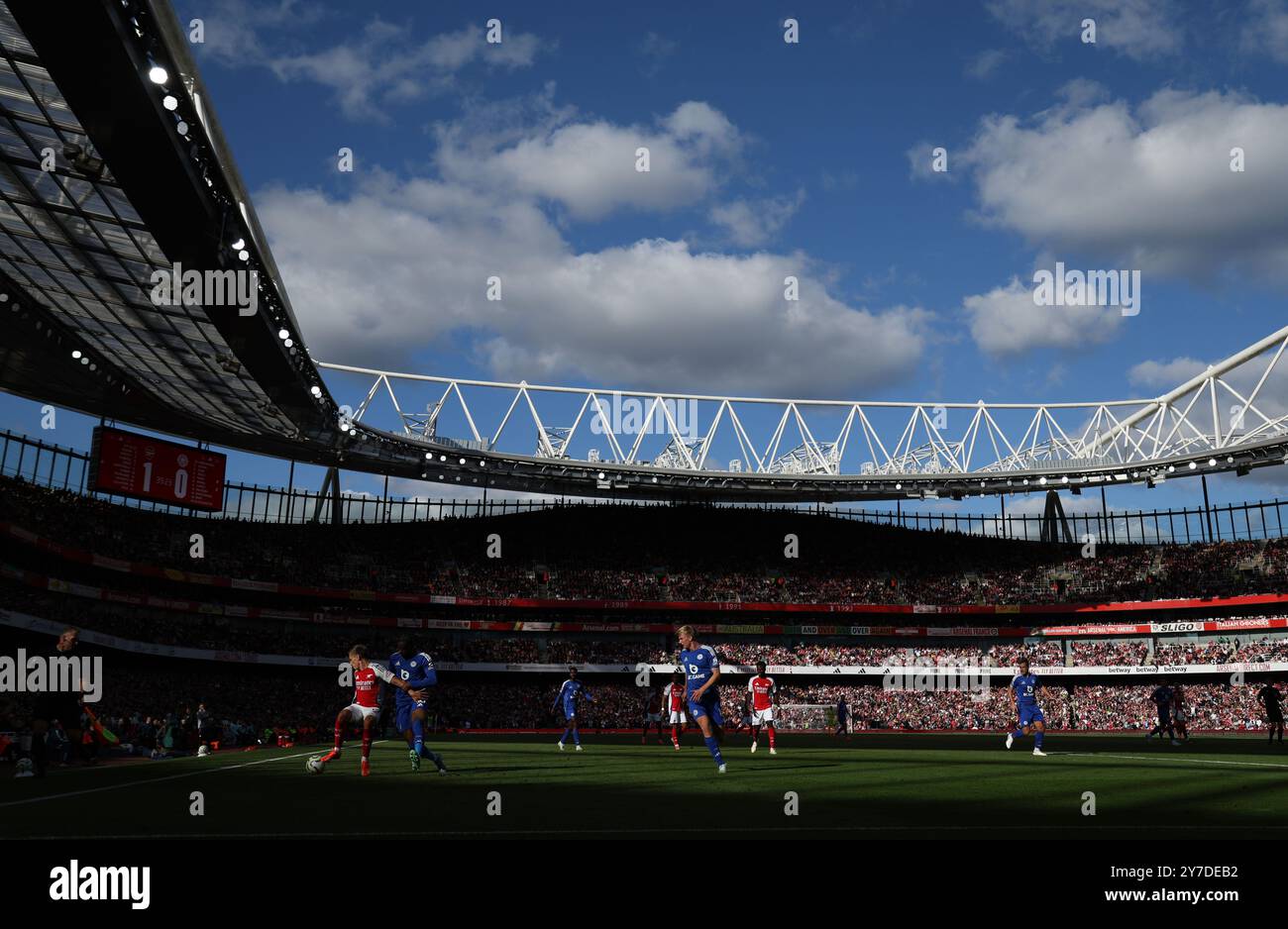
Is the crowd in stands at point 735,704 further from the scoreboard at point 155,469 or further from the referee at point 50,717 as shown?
the referee at point 50,717

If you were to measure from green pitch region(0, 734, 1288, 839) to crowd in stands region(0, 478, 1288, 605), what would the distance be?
1864 inches

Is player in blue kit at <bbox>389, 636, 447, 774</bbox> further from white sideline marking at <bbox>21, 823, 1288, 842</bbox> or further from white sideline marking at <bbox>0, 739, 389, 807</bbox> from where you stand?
white sideline marking at <bbox>21, 823, 1288, 842</bbox>

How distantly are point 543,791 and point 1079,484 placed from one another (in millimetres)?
61279

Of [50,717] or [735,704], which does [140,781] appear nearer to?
[50,717]

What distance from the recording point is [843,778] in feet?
47.9

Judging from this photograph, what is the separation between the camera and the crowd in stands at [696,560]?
2512 inches

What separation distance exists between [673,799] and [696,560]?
201 ft

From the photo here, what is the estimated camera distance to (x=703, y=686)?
1597cm

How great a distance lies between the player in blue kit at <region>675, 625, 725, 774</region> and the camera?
15.9 m

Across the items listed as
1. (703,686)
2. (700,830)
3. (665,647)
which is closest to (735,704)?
(665,647)

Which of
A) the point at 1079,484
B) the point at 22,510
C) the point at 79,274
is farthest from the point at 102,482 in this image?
the point at 1079,484

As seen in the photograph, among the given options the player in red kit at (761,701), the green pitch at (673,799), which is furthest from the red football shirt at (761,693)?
the green pitch at (673,799)

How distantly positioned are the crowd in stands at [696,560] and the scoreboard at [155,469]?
817cm
